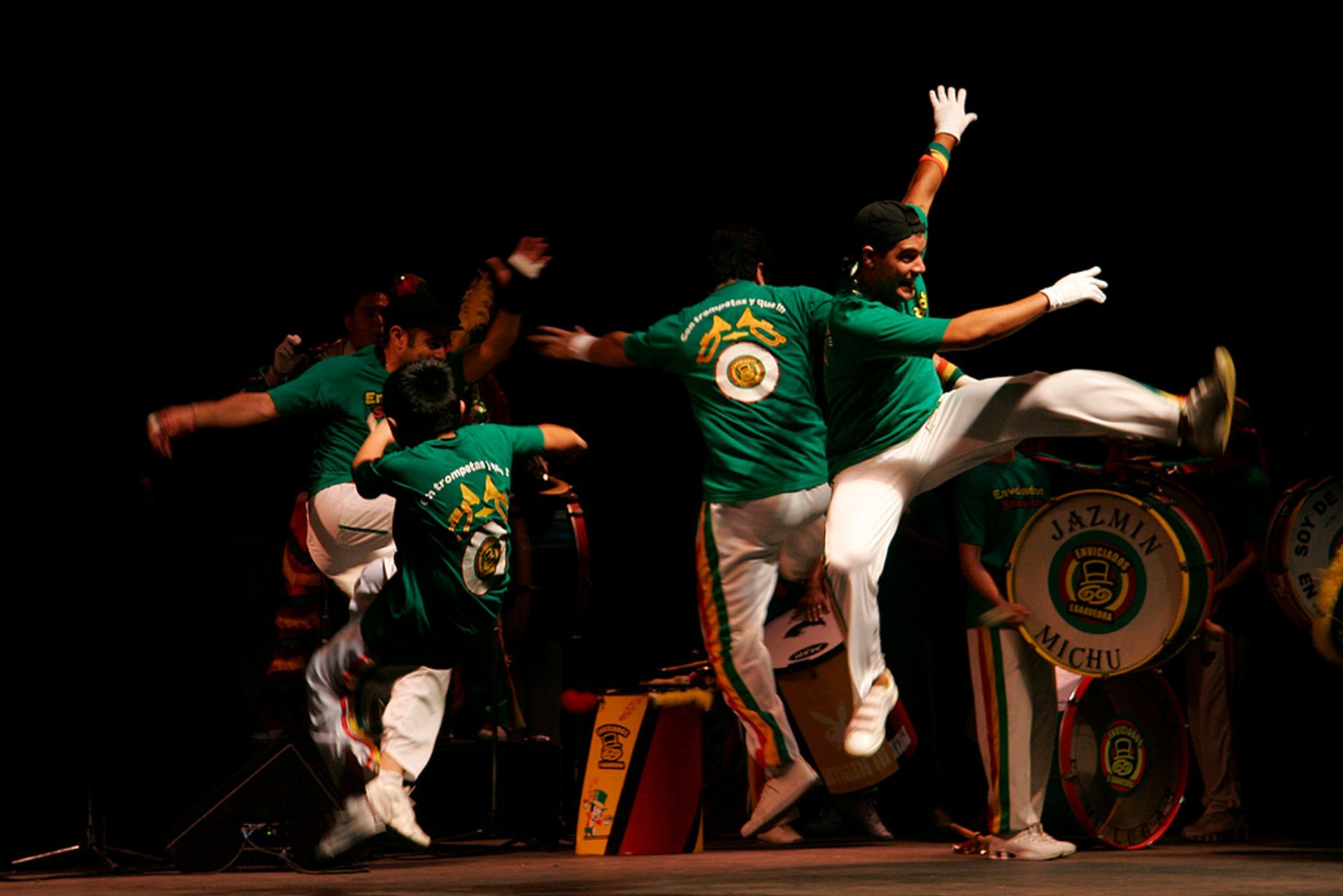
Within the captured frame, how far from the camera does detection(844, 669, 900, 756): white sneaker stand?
480 centimetres

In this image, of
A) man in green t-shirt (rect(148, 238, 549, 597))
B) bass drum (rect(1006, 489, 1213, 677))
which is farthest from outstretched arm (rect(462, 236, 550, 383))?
bass drum (rect(1006, 489, 1213, 677))

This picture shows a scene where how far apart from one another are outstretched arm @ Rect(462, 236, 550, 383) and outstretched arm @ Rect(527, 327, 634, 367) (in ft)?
0.38

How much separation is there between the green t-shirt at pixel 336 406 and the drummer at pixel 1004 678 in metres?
2.34

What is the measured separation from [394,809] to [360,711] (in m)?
0.36

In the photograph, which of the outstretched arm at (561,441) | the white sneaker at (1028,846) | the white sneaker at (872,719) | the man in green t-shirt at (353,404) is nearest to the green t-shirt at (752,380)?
the man in green t-shirt at (353,404)

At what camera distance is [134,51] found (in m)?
7.13

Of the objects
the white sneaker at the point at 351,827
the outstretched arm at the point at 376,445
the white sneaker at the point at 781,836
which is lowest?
the white sneaker at the point at 781,836

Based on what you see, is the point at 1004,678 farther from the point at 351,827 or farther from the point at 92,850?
the point at 92,850

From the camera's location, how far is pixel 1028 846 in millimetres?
5562

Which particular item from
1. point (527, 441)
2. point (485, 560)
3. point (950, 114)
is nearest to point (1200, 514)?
point (950, 114)

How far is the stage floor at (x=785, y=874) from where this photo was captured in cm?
442

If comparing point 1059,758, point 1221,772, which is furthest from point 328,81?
point 1221,772

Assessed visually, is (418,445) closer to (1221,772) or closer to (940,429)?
(940,429)

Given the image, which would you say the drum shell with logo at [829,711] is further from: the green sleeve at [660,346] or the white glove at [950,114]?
the white glove at [950,114]
